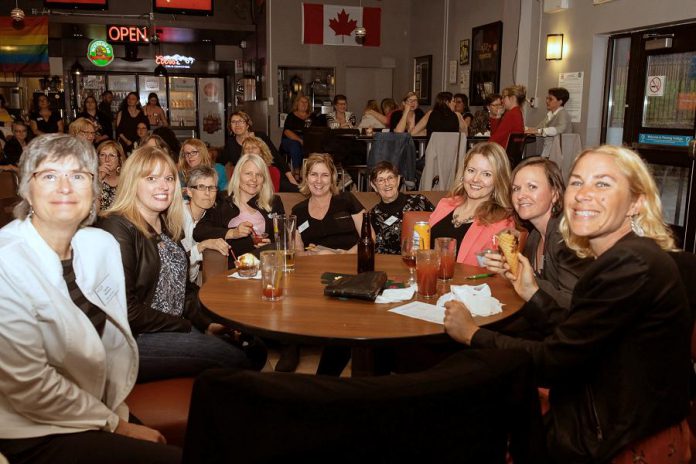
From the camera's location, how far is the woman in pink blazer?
300 cm

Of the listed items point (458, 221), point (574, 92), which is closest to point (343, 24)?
point (574, 92)

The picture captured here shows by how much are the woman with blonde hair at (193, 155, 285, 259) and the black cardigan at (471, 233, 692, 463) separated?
244cm

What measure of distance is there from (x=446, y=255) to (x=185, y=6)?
790 centimetres

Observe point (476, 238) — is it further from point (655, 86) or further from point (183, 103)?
point (183, 103)

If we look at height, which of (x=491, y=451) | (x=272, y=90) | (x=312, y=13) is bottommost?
(x=491, y=451)

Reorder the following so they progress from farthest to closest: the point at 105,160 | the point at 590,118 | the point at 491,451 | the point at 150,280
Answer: the point at 590,118 < the point at 105,160 < the point at 150,280 < the point at 491,451

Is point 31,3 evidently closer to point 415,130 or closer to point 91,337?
point 415,130

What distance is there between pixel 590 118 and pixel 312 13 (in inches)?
239

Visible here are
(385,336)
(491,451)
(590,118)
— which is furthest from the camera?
(590,118)

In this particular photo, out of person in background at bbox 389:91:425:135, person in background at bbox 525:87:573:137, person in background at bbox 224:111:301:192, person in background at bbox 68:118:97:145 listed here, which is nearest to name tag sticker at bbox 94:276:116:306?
person in background at bbox 68:118:97:145

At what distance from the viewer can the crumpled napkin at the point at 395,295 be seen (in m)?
2.23

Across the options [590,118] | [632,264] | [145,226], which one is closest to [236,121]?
[145,226]

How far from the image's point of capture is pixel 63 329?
1.62 metres

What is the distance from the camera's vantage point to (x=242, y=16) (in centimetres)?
1283
